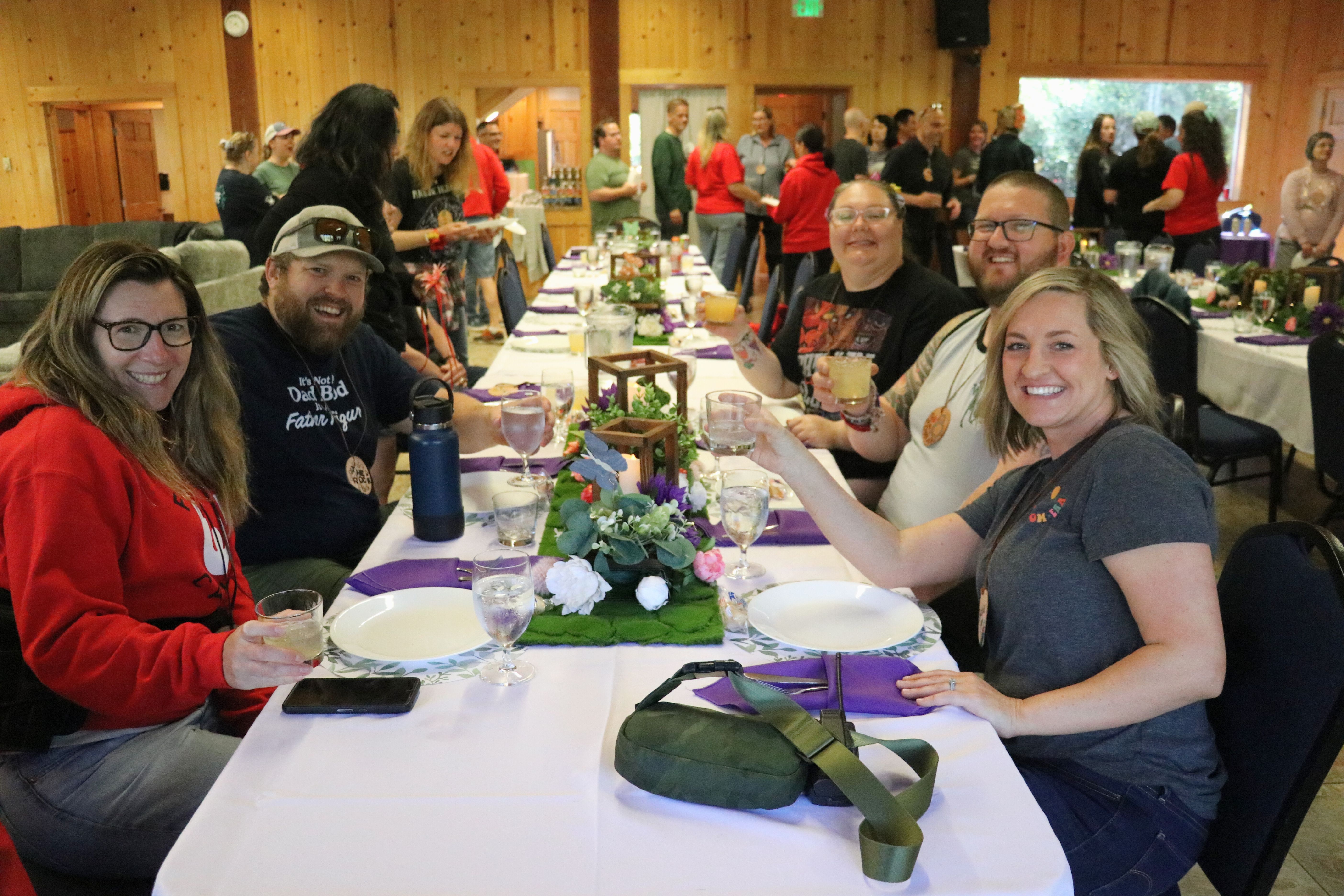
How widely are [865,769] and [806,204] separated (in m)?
7.30

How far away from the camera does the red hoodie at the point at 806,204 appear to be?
26.0ft

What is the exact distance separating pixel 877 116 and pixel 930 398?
821 cm

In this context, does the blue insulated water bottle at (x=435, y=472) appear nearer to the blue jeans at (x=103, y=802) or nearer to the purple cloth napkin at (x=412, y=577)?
the purple cloth napkin at (x=412, y=577)

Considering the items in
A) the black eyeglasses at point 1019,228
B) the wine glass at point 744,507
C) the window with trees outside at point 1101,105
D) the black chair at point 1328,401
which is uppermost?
the window with trees outside at point 1101,105

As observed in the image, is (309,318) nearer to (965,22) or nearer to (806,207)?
(806,207)

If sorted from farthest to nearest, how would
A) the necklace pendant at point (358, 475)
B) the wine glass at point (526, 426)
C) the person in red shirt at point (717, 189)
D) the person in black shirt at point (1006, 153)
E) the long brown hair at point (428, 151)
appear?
the person in red shirt at point (717, 189)
the person in black shirt at point (1006, 153)
the long brown hair at point (428, 151)
the necklace pendant at point (358, 475)
the wine glass at point (526, 426)

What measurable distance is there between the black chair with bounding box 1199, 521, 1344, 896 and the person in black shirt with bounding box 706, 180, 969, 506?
1.44 meters

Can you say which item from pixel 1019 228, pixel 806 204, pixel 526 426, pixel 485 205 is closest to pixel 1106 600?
pixel 526 426

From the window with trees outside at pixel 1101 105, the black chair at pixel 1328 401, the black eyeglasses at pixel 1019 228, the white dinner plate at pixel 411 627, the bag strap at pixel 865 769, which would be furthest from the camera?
the window with trees outside at pixel 1101 105

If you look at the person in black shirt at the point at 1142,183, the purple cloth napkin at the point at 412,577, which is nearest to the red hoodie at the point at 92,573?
the purple cloth napkin at the point at 412,577

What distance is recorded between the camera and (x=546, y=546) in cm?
191

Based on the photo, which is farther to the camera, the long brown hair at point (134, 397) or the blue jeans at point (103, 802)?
the long brown hair at point (134, 397)

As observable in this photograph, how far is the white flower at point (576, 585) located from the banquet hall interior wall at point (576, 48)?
9.82 m

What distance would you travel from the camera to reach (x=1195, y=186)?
725 cm
